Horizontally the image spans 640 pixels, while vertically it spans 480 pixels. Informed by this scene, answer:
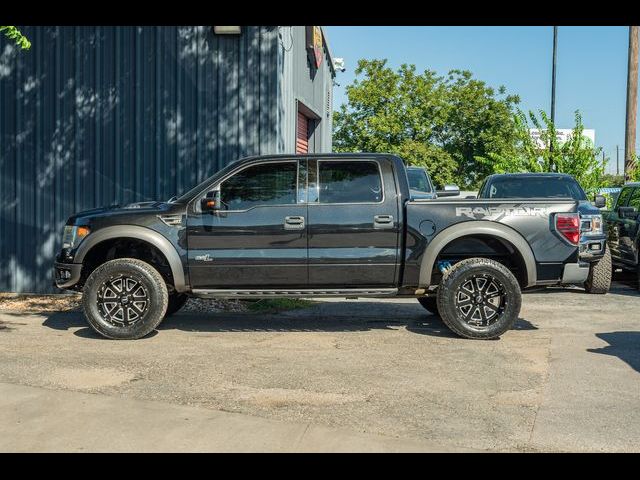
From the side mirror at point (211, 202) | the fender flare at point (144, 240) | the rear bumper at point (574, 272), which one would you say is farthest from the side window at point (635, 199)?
the fender flare at point (144, 240)

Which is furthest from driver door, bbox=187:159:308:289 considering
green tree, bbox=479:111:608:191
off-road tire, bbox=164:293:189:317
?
green tree, bbox=479:111:608:191

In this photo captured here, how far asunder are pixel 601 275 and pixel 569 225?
4510mm

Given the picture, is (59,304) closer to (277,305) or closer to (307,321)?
(277,305)

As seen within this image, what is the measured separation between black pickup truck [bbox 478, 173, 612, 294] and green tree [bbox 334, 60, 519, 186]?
109 ft

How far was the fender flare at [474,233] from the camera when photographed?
8.68m

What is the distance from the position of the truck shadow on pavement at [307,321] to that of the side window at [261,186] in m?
1.56

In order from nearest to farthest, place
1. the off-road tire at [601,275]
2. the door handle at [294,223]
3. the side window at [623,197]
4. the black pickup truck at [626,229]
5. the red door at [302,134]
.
→ the door handle at [294,223] < the off-road tire at [601,275] < the black pickup truck at [626,229] < the side window at [623,197] < the red door at [302,134]

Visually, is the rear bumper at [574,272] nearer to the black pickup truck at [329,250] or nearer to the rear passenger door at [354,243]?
the black pickup truck at [329,250]

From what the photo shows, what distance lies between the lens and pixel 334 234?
8.75 metres

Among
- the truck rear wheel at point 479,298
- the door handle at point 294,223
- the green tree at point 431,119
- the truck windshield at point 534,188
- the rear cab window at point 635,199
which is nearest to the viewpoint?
the truck rear wheel at point 479,298

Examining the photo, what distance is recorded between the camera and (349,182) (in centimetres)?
897

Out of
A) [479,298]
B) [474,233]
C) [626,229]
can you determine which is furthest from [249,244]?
[626,229]

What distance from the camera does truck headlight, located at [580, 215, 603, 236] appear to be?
469 inches

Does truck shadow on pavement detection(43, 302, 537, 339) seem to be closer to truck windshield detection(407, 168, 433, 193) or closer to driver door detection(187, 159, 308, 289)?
driver door detection(187, 159, 308, 289)
